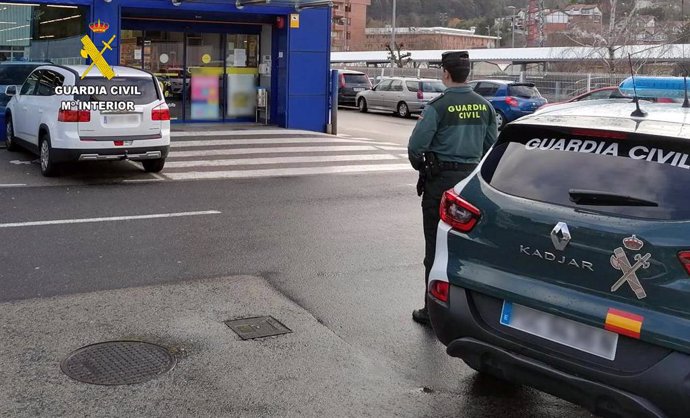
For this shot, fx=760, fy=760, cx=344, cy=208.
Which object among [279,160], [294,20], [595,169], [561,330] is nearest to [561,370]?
[561,330]

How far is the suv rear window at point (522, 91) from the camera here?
2411 cm

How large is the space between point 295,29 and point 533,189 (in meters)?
15.8

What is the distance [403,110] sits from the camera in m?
29.2

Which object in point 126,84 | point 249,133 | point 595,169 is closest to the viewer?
point 595,169

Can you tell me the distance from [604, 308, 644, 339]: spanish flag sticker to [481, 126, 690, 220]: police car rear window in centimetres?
45

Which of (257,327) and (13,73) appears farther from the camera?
(13,73)

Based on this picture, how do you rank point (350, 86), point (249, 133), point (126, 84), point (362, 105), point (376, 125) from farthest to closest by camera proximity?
point (350, 86) < point (362, 105) < point (376, 125) < point (249, 133) < point (126, 84)

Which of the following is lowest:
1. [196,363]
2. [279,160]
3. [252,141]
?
[196,363]

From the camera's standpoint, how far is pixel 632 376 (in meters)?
3.32

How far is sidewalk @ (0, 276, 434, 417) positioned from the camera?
425 cm

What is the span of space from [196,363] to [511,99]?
20.4 metres

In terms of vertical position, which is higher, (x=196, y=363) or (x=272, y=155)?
(x=272, y=155)

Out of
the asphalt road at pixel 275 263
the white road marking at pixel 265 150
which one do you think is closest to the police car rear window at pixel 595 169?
the asphalt road at pixel 275 263

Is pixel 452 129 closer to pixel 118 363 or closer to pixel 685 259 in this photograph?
pixel 685 259
